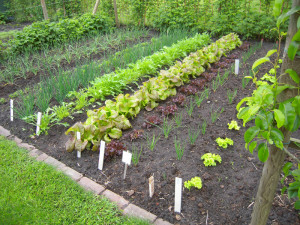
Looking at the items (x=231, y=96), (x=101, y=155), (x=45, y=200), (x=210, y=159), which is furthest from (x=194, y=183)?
(x=231, y=96)

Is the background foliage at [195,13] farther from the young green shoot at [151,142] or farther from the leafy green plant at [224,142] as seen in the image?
the young green shoot at [151,142]

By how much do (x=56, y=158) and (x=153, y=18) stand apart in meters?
7.05

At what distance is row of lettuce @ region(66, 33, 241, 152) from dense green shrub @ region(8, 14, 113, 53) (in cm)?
347

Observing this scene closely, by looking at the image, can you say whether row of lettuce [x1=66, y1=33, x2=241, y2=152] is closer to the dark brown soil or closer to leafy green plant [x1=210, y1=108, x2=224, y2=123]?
the dark brown soil

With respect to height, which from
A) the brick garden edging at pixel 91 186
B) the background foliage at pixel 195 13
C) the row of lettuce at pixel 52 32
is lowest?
the brick garden edging at pixel 91 186

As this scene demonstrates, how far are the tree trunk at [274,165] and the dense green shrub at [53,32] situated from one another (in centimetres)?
569

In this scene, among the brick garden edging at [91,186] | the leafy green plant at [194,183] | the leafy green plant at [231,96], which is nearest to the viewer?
the brick garden edging at [91,186]

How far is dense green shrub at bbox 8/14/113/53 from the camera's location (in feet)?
19.8

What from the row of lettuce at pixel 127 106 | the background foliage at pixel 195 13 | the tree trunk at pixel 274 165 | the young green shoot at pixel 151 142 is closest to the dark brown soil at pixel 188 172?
the young green shoot at pixel 151 142

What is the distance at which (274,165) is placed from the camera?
1.71m

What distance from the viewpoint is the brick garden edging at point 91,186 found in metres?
2.28

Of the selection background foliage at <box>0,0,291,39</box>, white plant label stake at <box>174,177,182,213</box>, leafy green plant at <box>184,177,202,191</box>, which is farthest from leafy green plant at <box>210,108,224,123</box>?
background foliage at <box>0,0,291,39</box>

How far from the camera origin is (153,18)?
8.77 metres

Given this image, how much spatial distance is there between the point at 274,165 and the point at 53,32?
6.64 meters
